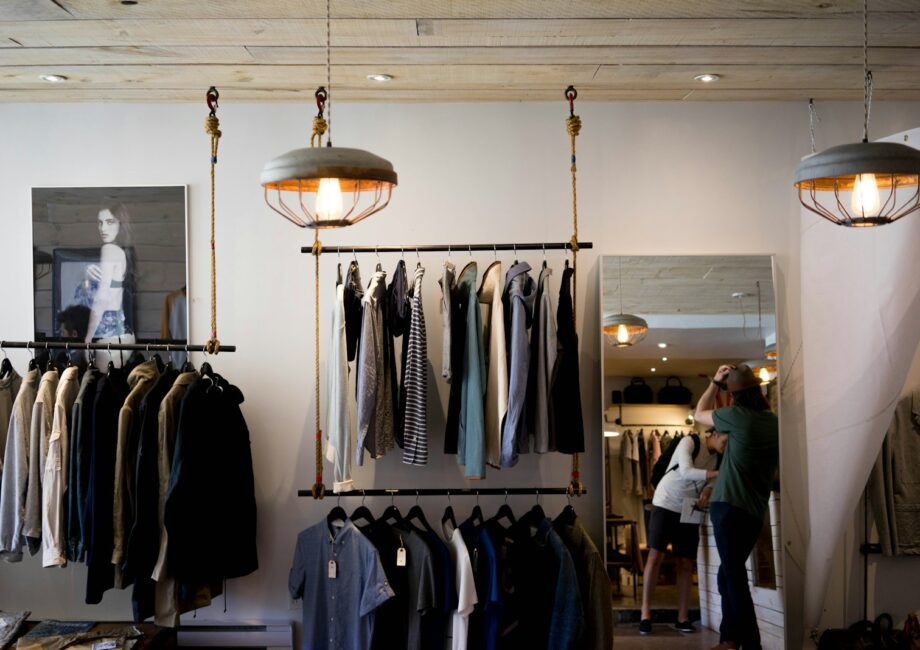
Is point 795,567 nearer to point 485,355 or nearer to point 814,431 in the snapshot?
point 814,431

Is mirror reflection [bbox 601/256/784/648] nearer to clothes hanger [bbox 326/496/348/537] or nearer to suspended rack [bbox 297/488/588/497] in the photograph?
suspended rack [bbox 297/488/588/497]

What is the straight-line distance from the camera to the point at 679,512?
4301 mm

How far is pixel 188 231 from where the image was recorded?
445 centimetres

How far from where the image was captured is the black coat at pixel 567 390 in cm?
396

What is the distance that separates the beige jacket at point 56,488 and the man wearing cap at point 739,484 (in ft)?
8.65

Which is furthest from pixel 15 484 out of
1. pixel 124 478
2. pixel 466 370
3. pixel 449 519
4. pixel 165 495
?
pixel 466 370

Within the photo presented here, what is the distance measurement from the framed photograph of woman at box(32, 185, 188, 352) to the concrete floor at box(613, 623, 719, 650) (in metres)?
2.31

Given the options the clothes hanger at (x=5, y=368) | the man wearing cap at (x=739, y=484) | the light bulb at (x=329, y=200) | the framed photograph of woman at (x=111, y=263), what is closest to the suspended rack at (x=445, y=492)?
the man wearing cap at (x=739, y=484)

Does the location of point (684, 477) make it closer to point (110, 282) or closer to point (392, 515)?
point (392, 515)

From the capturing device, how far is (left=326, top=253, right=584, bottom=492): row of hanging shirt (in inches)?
154

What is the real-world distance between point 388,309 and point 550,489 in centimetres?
99

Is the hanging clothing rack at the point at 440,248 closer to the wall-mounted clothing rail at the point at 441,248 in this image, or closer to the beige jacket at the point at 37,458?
the wall-mounted clothing rail at the point at 441,248

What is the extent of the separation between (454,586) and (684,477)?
1116 mm

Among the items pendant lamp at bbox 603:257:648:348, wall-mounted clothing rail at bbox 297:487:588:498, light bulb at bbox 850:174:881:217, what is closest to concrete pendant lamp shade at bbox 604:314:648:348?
pendant lamp at bbox 603:257:648:348
